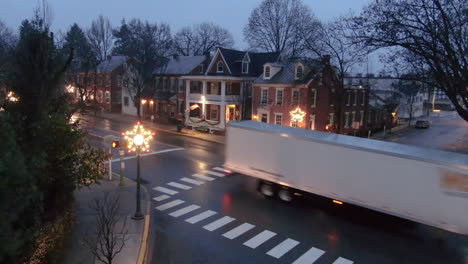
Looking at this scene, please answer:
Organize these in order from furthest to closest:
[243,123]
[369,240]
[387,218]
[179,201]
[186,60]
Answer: [186,60]
[243,123]
[179,201]
[387,218]
[369,240]

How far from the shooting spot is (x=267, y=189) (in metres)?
17.2

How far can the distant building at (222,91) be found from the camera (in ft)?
131

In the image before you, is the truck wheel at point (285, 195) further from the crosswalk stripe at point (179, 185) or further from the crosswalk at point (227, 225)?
the crosswalk stripe at point (179, 185)

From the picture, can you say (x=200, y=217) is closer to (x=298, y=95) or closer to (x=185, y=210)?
(x=185, y=210)

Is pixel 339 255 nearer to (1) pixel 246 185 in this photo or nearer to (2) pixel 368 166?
(2) pixel 368 166

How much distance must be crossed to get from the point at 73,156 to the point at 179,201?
6163 millimetres

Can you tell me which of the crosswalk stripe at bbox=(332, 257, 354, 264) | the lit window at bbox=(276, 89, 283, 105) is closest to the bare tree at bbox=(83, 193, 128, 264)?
the crosswalk stripe at bbox=(332, 257, 354, 264)

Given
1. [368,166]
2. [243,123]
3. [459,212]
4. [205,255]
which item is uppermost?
[243,123]

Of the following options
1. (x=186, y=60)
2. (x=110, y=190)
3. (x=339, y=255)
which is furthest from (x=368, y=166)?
(x=186, y=60)

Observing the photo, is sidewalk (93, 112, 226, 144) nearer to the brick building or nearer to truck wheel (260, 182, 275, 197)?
the brick building

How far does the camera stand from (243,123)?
1869cm

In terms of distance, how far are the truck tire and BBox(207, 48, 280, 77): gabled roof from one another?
25398 mm

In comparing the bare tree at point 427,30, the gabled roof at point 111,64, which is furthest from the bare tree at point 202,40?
the bare tree at point 427,30

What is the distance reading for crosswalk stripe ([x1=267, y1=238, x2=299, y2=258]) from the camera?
1183 centimetres
